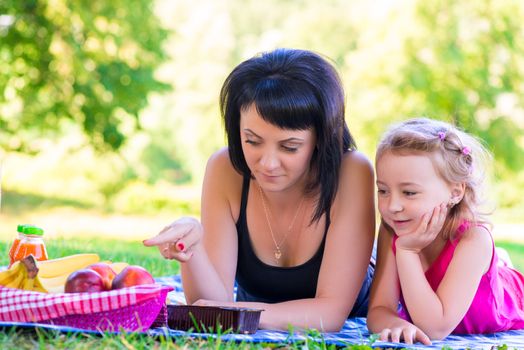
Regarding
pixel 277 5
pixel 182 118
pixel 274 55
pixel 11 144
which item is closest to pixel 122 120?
→ pixel 11 144

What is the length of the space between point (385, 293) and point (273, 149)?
3.07 feet

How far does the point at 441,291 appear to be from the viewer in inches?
141

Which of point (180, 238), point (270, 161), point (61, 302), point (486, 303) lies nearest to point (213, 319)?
point (180, 238)

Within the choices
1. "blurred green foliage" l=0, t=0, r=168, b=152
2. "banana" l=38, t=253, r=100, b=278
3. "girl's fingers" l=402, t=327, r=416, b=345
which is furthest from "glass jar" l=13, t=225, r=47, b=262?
"blurred green foliage" l=0, t=0, r=168, b=152

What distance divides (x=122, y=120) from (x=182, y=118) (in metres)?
9.59

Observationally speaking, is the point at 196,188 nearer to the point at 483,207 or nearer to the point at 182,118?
the point at 182,118

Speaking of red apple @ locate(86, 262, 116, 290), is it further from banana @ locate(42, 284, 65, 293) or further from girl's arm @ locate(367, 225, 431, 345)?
girl's arm @ locate(367, 225, 431, 345)

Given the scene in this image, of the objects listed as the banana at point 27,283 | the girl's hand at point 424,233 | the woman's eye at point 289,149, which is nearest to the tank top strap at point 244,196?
the woman's eye at point 289,149

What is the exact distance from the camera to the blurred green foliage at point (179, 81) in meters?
14.9

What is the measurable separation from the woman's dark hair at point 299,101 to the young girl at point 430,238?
0.25m

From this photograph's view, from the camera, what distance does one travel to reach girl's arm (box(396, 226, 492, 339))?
3.52 meters

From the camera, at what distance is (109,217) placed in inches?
789

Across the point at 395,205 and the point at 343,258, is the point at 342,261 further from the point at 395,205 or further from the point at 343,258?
the point at 395,205

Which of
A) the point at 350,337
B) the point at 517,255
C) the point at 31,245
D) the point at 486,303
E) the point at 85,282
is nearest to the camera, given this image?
the point at 85,282
